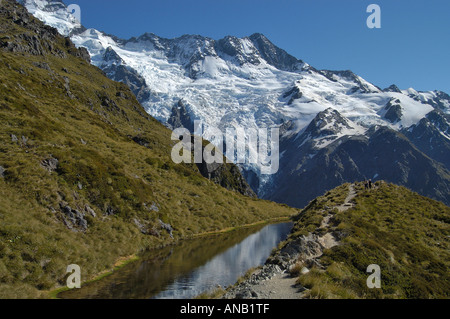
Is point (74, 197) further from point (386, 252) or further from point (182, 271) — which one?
point (386, 252)

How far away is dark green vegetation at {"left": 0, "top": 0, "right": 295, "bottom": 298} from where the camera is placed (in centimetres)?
2744

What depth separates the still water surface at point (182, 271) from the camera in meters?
26.9

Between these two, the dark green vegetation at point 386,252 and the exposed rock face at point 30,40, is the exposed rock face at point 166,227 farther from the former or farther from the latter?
the exposed rock face at point 30,40

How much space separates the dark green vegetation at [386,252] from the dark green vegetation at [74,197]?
19.8 meters

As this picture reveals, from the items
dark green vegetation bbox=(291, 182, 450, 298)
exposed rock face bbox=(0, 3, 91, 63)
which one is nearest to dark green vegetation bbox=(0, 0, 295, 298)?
dark green vegetation bbox=(291, 182, 450, 298)

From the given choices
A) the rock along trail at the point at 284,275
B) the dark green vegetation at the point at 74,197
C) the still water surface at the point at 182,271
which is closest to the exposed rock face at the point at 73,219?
the dark green vegetation at the point at 74,197

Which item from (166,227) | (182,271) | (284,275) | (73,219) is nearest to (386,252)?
(284,275)

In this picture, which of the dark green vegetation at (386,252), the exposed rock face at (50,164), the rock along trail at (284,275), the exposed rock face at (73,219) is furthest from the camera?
the exposed rock face at (50,164)

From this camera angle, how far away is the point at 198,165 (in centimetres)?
11869

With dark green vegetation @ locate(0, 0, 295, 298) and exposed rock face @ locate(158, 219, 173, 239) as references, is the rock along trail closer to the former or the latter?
dark green vegetation @ locate(0, 0, 295, 298)

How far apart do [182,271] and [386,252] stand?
19.4 m
